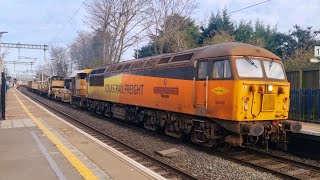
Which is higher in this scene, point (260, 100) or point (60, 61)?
point (60, 61)

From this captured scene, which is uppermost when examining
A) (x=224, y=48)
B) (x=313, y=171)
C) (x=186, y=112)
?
(x=224, y=48)

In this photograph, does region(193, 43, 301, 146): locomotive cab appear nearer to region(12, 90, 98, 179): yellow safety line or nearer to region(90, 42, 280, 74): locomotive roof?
region(90, 42, 280, 74): locomotive roof

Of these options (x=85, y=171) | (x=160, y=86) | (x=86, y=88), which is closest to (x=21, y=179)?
(x=85, y=171)

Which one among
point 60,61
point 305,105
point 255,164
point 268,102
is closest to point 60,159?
point 255,164

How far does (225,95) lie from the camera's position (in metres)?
11.5

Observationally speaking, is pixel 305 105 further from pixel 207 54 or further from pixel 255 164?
pixel 255 164

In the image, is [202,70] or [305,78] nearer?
[202,70]

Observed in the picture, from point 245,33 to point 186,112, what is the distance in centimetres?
2775

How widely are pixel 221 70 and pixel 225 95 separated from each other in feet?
2.73

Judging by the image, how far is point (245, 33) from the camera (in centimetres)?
3941

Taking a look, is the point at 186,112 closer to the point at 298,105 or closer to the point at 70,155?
the point at 70,155

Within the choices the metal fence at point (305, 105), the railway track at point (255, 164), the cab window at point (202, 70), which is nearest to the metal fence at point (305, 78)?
the metal fence at point (305, 105)

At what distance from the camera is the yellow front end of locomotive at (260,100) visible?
36.8 feet

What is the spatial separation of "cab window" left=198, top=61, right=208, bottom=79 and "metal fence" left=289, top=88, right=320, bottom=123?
650 centimetres
